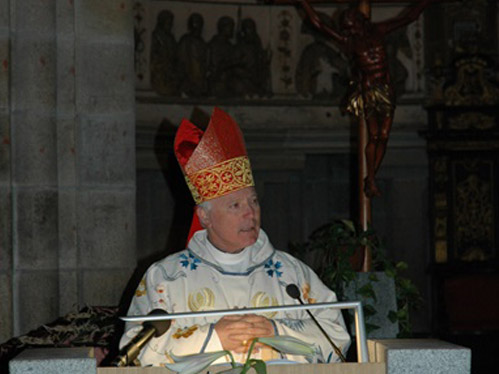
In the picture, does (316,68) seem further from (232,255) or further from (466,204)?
(232,255)

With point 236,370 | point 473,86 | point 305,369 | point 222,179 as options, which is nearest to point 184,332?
point 222,179

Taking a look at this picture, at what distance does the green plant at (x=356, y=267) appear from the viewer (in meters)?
5.77

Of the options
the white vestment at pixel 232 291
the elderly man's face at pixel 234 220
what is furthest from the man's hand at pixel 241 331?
the elderly man's face at pixel 234 220

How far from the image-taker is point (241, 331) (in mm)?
3508

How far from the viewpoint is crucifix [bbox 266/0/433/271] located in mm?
6098

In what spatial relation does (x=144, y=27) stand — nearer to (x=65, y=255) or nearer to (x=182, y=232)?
(x=182, y=232)

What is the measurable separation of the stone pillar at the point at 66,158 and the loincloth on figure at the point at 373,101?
1366 millimetres

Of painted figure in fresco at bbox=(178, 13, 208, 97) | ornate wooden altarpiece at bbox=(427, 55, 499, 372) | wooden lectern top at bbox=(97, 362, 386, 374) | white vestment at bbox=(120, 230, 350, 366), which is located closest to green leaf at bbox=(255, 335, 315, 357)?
wooden lectern top at bbox=(97, 362, 386, 374)

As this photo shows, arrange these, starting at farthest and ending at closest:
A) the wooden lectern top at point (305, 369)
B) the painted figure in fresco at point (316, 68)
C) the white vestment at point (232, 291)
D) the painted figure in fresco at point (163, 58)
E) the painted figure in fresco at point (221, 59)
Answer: the painted figure in fresco at point (316, 68) → the painted figure in fresco at point (221, 59) → the painted figure in fresco at point (163, 58) → the white vestment at point (232, 291) → the wooden lectern top at point (305, 369)

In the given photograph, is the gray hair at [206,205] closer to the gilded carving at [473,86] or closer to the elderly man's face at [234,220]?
the elderly man's face at [234,220]

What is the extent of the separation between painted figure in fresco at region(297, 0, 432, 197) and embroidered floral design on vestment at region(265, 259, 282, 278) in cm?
222

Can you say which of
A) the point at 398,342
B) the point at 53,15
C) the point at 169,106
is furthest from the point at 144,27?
the point at 398,342

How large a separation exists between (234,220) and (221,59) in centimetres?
643

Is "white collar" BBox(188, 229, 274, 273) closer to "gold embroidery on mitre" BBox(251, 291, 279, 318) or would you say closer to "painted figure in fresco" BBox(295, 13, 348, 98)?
"gold embroidery on mitre" BBox(251, 291, 279, 318)
